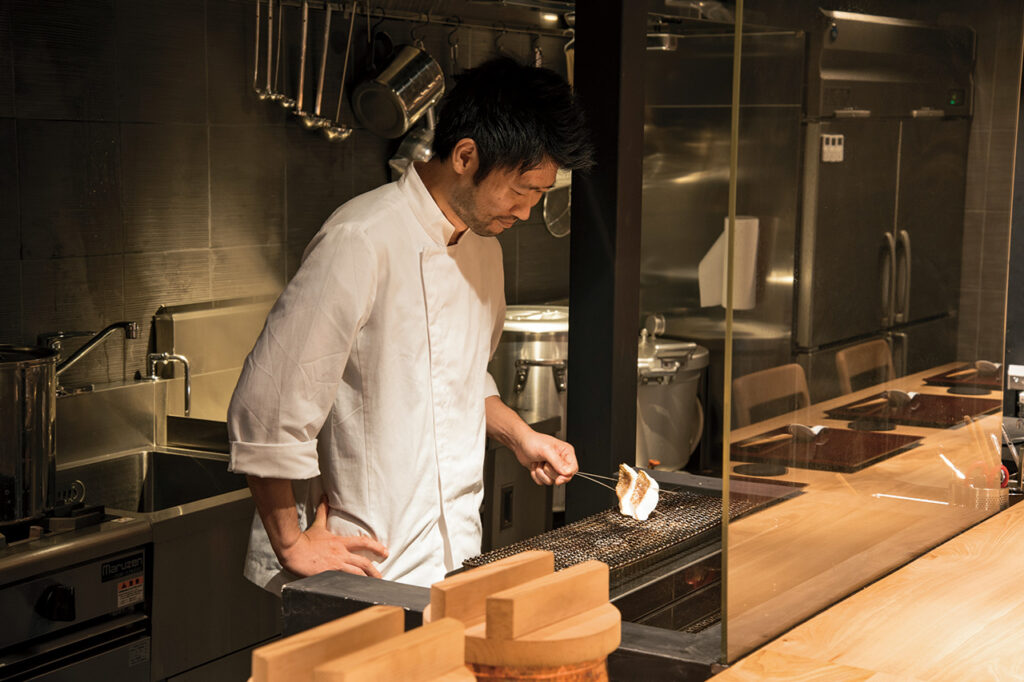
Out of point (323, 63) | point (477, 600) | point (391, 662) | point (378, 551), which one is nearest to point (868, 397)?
point (378, 551)

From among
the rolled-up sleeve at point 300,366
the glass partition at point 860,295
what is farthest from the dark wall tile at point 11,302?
the glass partition at point 860,295

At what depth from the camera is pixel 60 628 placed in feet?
7.27

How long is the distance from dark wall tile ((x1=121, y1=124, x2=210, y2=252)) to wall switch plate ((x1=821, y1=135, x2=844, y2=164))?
79.8 inches

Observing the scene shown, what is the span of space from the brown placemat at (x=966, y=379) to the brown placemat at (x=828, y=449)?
0.18 meters

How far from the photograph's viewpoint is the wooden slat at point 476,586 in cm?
81

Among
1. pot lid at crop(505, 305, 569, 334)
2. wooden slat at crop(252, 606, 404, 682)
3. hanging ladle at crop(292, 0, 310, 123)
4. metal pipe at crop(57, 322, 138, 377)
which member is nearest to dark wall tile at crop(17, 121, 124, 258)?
metal pipe at crop(57, 322, 138, 377)

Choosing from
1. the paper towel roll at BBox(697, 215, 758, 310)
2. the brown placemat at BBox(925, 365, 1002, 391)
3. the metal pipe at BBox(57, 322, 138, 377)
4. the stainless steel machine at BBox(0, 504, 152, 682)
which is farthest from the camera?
the metal pipe at BBox(57, 322, 138, 377)

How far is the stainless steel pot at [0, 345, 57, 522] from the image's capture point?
219cm

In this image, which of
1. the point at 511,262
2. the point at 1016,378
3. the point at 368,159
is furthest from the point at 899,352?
the point at 511,262

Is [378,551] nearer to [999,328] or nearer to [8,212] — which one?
[999,328]

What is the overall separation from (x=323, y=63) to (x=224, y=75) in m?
0.30

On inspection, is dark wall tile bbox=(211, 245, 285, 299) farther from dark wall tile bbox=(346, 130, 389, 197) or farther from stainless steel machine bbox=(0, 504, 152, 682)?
stainless steel machine bbox=(0, 504, 152, 682)

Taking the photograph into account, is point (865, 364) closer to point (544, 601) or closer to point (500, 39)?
point (544, 601)

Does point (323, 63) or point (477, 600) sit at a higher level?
point (323, 63)
